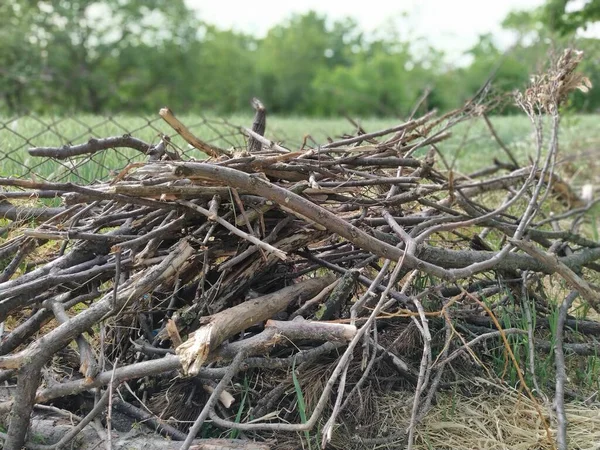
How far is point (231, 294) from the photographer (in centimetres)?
224

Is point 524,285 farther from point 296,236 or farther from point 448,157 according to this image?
point 448,157

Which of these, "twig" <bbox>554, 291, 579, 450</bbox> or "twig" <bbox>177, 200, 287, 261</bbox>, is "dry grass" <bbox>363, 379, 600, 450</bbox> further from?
"twig" <bbox>177, 200, 287, 261</bbox>

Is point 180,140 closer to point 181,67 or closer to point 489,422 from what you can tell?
point 489,422

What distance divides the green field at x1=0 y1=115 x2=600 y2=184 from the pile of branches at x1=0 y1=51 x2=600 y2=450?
1.20ft

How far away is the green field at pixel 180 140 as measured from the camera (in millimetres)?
3389

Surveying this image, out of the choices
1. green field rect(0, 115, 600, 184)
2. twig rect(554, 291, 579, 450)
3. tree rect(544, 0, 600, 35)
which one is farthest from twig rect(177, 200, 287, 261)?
tree rect(544, 0, 600, 35)

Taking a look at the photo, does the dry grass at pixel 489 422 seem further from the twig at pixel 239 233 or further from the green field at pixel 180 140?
the green field at pixel 180 140

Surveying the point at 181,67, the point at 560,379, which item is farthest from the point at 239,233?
the point at 181,67

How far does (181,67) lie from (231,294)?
37.4 metres

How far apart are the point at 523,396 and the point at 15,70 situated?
32715mm

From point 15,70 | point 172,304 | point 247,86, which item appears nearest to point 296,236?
point 172,304

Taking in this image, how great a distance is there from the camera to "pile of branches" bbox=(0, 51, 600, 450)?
1.92m

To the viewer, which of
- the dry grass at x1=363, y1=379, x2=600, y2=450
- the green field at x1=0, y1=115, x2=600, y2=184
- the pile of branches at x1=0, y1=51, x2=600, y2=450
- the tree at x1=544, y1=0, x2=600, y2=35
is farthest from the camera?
the tree at x1=544, y1=0, x2=600, y2=35

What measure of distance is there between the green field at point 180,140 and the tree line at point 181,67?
784 inches
